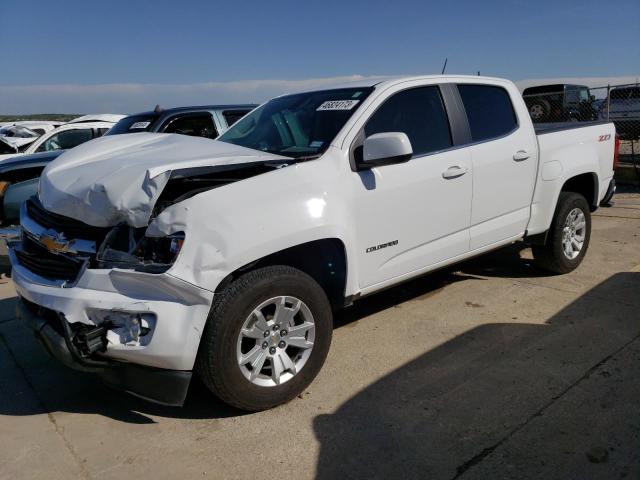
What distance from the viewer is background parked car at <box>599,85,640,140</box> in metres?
12.0

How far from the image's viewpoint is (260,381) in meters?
3.07

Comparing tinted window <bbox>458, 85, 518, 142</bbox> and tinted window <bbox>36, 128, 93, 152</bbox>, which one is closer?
tinted window <bbox>458, 85, 518, 142</bbox>

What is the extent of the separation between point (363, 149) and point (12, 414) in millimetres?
2615

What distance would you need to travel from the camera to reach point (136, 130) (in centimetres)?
693

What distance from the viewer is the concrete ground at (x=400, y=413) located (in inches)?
104

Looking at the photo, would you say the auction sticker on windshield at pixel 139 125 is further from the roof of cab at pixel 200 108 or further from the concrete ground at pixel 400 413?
the concrete ground at pixel 400 413

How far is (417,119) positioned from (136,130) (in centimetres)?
425

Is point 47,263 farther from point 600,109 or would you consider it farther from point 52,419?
point 600,109

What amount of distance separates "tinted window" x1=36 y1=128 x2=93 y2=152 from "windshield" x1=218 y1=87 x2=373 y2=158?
19.8 feet

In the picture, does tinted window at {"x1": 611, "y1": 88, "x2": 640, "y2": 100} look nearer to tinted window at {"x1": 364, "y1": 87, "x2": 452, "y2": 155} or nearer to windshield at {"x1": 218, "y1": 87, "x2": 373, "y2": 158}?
tinted window at {"x1": 364, "y1": 87, "x2": 452, "y2": 155}

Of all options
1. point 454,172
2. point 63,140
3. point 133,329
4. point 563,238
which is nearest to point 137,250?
A: point 133,329

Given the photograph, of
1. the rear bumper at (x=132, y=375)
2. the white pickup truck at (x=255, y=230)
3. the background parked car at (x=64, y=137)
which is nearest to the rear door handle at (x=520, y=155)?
the white pickup truck at (x=255, y=230)

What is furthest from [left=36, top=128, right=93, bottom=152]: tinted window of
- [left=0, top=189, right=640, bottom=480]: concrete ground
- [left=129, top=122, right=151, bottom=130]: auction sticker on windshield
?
[left=0, top=189, right=640, bottom=480]: concrete ground

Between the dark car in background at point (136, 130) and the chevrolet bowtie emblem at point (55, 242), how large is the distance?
144 inches
